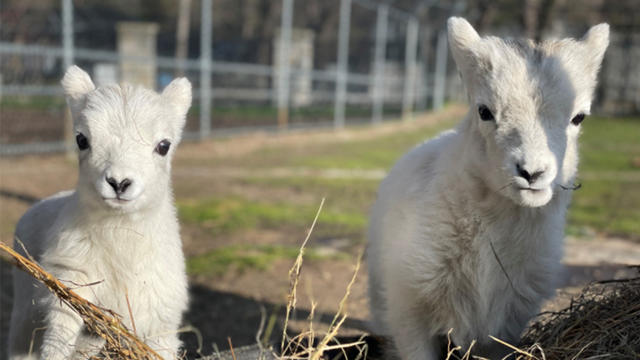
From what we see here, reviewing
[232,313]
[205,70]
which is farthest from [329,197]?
[205,70]

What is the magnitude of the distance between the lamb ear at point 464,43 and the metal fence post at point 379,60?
1901 centimetres

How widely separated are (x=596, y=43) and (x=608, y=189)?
7.98 meters

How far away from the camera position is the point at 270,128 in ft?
56.0

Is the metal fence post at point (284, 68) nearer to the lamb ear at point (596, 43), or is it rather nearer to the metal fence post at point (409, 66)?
the metal fence post at point (409, 66)

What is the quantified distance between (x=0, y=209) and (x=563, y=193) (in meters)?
6.30

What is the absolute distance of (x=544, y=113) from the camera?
2869 millimetres

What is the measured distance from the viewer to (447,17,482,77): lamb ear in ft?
10.5

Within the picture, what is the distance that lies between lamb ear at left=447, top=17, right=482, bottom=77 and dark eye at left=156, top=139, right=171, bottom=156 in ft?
4.88

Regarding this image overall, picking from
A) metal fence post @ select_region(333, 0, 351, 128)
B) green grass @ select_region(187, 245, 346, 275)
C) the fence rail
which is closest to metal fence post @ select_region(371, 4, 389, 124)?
the fence rail

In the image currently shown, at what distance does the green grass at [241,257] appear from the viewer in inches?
234

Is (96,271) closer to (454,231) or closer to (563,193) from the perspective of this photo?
(454,231)

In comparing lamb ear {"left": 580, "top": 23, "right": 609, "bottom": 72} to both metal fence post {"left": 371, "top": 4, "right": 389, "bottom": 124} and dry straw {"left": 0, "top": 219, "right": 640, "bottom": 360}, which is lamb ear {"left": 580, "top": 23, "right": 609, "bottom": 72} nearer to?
dry straw {"left": 0, "top": 219, "right": 640, "bottom": 360}

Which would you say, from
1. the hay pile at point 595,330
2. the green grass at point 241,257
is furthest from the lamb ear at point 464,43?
the green grass at point 241,257

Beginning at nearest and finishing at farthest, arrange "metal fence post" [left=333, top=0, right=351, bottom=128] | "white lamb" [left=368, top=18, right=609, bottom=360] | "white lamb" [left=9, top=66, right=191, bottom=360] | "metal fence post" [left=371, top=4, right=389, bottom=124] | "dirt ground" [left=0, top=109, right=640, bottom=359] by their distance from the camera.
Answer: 1. "white lamb" [left=9, top=66, right=191, bottom=360]
2. "white lamb" [left=368, top=18, right=609, bottom=360]
3. "dirt ground" [left=0, top=109, right=640, bottom=359]
4. "metal fence post" [left=333, top=0, right=351, bottom=128]
5. "metal fence post" [left=371, top=4, right=389, bottom=124]
